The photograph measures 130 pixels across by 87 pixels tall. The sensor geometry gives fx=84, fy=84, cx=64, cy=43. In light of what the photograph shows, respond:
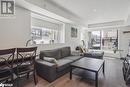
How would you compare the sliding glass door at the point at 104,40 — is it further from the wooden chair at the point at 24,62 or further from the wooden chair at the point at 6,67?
the wooden chair at the point at 6,67

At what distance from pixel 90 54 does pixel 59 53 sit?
6.83 feet

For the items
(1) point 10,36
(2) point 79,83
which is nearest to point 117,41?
(2) point 79,83

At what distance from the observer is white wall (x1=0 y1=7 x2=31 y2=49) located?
233cm

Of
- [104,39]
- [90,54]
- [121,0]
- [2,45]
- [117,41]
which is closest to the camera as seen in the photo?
[2,45]

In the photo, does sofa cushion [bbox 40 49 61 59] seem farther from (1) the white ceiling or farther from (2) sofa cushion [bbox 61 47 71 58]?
(1) the white ceiling

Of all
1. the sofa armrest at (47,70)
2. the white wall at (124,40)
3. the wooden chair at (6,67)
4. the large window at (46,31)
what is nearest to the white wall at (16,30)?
the large window at (46,31)

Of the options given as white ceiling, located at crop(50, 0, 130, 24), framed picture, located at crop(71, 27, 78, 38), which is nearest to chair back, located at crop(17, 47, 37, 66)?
white ceiling, located at crop(50, 0, 130, 24)

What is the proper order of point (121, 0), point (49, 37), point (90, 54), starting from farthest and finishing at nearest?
point (90, 54) < point (49, 37) < point (121, 0)

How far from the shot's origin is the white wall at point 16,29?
7.65 ft

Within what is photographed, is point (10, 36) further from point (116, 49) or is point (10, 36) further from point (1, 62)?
point (116, 49)

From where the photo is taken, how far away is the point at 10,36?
2471 millimetres

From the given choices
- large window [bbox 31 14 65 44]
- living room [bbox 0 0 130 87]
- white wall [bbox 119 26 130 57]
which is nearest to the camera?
living room [bbox 0 0 130 87]

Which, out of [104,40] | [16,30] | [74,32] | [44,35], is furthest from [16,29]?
[104,40]

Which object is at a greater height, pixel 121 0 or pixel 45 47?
pixel 121 0
